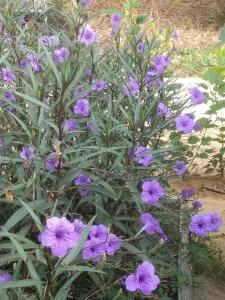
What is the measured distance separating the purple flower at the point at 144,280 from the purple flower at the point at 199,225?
53 cm

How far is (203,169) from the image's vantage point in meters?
4.94

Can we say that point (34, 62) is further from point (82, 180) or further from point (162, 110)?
point (82, 180)

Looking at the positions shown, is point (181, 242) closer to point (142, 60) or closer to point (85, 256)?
point (142, 60)

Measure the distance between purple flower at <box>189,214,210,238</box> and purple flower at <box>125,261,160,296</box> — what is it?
53 centimetres

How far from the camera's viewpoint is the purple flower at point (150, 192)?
7.06 feet

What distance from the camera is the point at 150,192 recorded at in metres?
2.18

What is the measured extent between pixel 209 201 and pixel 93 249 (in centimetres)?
258

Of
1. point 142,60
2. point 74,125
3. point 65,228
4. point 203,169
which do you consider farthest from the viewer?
point 203,169

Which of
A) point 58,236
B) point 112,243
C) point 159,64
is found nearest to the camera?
point 58,236

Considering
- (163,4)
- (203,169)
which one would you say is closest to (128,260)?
(203,169)

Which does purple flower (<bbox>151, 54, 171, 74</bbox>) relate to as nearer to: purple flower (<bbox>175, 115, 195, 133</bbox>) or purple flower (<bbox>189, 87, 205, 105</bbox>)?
purple flower (<bbox>189, 87, 205, 105</bbox>)

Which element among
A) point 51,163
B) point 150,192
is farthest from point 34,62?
point 150,192

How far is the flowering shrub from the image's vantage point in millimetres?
1653

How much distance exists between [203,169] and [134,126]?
9.21 feet
